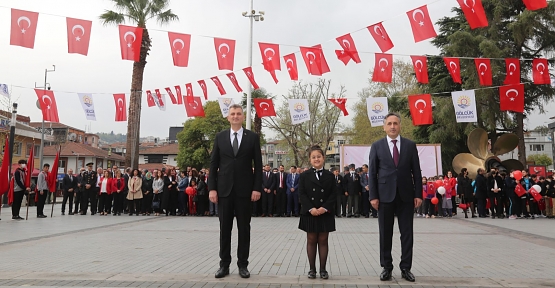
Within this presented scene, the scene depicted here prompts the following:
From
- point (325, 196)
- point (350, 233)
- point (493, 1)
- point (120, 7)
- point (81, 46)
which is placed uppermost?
point (493, 1)

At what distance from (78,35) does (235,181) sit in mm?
9237

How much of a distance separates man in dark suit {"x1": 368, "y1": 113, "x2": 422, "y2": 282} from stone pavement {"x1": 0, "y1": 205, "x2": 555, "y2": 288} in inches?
18.8

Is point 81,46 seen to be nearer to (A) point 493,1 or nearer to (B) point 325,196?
(B) point 325,196

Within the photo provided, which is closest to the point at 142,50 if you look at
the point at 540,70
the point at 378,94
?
the point at 540,70

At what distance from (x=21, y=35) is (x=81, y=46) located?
4.90 feet

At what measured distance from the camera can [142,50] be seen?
25125mm

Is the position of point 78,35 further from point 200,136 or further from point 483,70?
point 200,136

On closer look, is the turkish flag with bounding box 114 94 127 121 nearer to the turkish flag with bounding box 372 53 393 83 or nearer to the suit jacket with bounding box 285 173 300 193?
the suit jacket with bounding box 285 173 300 193

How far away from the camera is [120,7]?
82.2 feet

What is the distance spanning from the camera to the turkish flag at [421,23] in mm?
13164

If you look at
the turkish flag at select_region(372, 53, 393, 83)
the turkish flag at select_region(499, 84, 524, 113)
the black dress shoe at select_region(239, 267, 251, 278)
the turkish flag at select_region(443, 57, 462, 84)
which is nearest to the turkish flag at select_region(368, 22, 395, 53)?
the turkish flag at select_region(372, 53, 393, 83)

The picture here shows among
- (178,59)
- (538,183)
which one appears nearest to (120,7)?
(178,59)

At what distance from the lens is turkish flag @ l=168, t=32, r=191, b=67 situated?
14.4 m

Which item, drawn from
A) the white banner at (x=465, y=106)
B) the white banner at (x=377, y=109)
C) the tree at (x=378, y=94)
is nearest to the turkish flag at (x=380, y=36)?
the white banner at (x=377, y=109)
